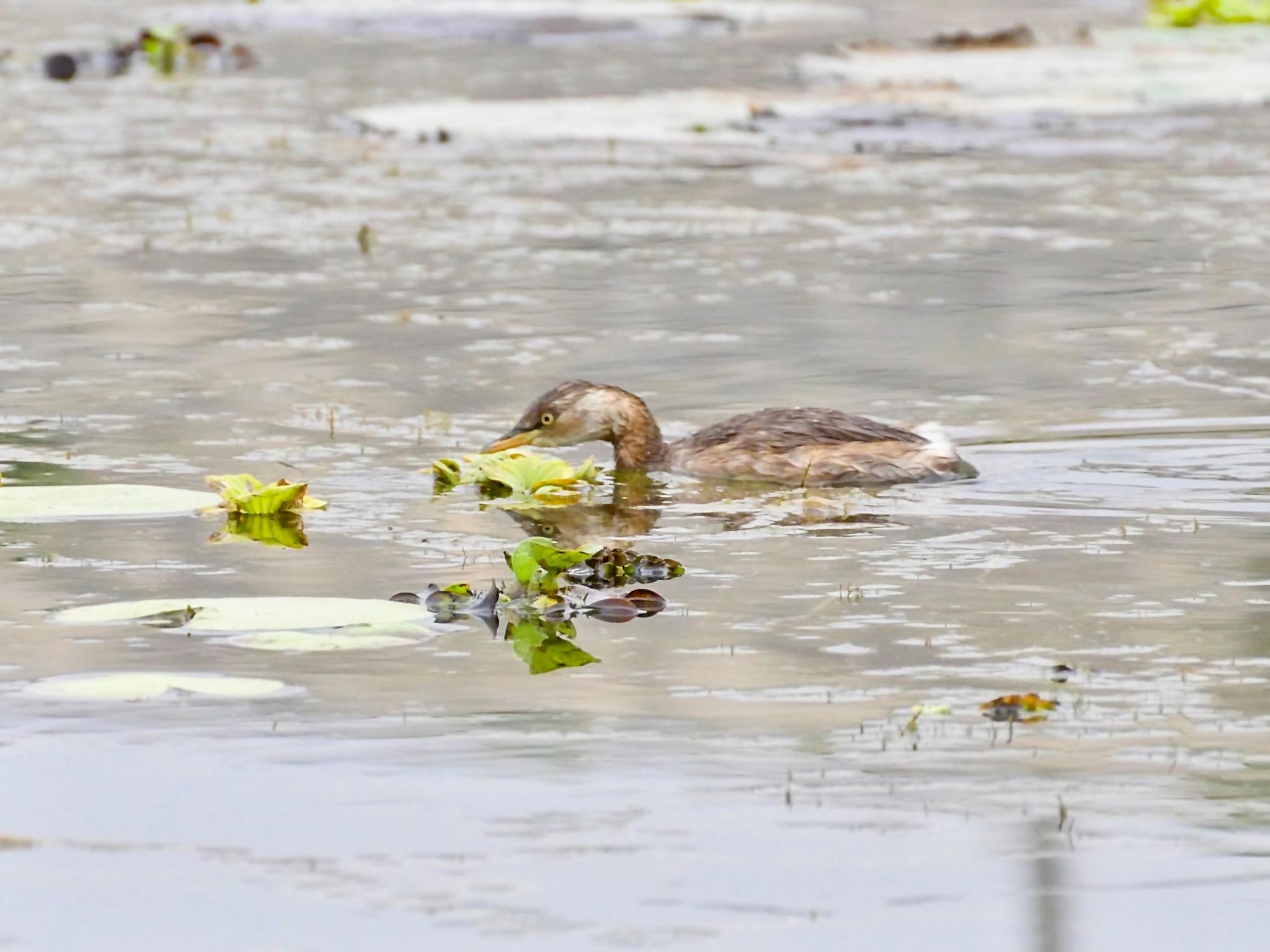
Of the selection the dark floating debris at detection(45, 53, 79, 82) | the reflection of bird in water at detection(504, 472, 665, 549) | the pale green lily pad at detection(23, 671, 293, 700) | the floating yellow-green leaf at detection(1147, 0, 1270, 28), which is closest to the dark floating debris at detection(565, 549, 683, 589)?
the reflection of bird in water at detection(504, 472, 665, 549)

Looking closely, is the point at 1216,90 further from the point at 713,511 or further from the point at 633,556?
the point at 633,556

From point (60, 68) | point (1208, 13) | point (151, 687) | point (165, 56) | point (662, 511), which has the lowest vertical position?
point (151, 687)

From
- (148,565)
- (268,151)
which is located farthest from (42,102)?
(148,565)

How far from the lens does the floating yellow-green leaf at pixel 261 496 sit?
301 inches

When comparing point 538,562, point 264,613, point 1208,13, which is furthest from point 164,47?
point 264,613

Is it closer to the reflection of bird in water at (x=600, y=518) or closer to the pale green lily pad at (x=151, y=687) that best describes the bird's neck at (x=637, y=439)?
the reflection of bird in water at (x=600, y=518)

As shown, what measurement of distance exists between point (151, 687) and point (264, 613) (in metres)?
0.67

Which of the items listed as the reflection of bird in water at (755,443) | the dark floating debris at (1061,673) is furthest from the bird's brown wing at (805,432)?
the dark floating debris at (1061,673)

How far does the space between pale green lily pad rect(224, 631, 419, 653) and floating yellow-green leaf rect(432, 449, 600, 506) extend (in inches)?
83.3

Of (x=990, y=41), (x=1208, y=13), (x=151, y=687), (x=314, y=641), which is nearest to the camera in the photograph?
(x=151, y=687)

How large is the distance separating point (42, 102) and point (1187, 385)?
511 inches

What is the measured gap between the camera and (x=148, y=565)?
712 centimetres

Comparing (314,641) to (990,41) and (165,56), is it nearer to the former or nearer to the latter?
(990,41)

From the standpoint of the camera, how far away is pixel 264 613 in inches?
251
